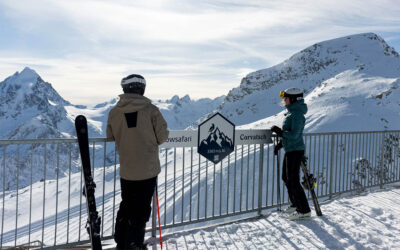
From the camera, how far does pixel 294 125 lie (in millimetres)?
5215

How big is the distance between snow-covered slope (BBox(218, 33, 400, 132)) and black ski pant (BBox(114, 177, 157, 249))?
27442mm

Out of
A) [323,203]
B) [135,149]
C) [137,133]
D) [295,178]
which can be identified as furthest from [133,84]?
[323,203]

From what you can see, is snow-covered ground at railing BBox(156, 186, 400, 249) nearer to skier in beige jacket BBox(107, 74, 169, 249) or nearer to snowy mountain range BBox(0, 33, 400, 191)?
skier in beige jacket BBox(107, 74, 169, 249)

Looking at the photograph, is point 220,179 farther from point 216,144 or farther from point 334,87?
point 334,87

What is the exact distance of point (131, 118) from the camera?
3641 millimetres

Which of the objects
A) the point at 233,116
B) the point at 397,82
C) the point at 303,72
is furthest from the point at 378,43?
the point at 397,82

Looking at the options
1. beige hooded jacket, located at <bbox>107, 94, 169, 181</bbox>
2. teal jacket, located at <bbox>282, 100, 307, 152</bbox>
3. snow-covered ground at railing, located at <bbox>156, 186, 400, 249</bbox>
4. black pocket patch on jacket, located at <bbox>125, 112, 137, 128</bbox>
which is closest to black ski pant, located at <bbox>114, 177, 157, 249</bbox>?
beige hooded jacket, located at <bbox>107, 94, 169, 181</bbox>

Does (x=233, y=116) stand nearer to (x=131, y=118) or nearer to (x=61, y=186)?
(x=61, y=186)

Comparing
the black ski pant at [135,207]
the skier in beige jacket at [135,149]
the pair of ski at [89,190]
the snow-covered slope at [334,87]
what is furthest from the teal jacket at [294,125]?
the snow-covered slope at [334,87]

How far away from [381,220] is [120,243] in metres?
4.22

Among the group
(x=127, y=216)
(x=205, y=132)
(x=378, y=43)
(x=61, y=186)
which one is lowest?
(x=61, y=186)

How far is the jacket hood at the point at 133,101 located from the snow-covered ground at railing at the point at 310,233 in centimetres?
197

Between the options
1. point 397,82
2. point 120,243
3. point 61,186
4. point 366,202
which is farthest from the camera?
point 61,186

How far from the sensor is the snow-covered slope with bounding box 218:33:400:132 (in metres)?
31.2
